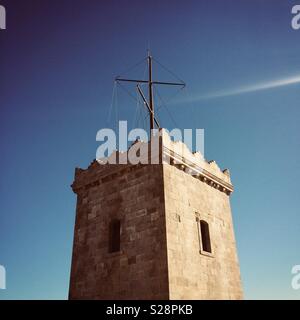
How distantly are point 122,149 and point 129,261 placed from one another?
4.77m

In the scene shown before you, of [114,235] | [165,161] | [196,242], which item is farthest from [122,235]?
[165,161]

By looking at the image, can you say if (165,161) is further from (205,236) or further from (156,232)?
(205,236)

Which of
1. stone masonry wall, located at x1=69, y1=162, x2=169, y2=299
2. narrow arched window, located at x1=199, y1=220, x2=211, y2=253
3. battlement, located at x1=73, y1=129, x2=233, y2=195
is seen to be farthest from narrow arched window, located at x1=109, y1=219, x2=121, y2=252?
narrow arched window, located at x1=199, y1=220, x2=211, y2=253

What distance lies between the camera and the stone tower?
11.3 metres

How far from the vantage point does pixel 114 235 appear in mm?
13312

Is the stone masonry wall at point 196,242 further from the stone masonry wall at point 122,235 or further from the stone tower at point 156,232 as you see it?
the stone masonry wall at point 122,235

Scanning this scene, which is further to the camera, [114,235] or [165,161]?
[114,235]

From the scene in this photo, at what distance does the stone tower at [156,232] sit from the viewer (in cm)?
1130

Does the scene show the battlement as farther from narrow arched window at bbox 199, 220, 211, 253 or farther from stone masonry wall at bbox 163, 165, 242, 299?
narrow arched window at bbox 199, 220, 211, 253

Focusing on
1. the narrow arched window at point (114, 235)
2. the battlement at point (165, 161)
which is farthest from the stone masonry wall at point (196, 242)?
the narrow arched window at point (114, 235)

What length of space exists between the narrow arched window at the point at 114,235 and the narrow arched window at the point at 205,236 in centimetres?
330

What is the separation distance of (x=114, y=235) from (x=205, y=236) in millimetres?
3700
